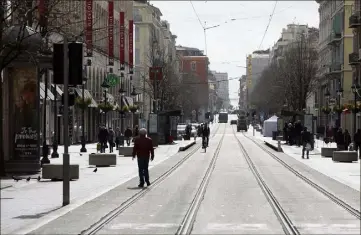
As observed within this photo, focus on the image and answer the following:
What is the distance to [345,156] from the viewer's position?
4128 centimetres

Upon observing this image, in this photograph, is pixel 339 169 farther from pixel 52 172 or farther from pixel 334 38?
pixel 334 38

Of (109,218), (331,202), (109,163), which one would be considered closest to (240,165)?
(109,163)

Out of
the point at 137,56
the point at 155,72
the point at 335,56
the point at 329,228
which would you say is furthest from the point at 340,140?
the point at 137,56

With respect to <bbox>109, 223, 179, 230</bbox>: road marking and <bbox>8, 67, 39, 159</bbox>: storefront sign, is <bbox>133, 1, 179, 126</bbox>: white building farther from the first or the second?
<bbox>109, 223, 179, 230</bbox>: road marking

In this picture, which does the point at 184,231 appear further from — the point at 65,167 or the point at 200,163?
the point at 200,163

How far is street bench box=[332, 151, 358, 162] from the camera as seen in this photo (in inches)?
1613

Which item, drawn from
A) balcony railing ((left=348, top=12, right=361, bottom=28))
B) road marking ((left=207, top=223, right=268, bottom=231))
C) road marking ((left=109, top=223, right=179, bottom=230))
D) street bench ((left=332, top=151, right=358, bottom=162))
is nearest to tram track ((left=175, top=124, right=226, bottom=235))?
road marking ((left=109, top=223, right=179, bottom=230))

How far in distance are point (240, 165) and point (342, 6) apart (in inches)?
2195

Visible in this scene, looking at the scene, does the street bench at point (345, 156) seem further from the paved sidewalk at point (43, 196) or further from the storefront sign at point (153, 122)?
the storefront sign at point (153, 122)

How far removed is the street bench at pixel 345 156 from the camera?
41.0m

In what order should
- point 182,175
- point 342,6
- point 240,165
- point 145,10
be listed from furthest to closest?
point 145,10
point 342,6
point 240,165
point 182,175

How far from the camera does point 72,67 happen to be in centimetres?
Answer: 1992

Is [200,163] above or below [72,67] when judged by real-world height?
below

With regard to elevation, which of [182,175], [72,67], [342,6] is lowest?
[182,175]
